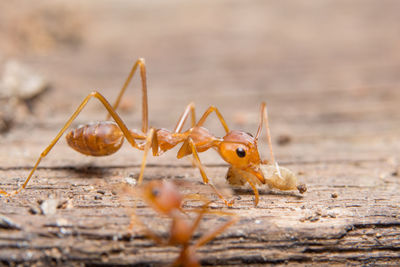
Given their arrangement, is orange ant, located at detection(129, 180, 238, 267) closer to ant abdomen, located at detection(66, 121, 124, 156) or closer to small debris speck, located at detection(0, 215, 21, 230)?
small debris speck, located at detection(0, 215, 21, 230)

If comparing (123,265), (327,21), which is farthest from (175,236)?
(327,21)

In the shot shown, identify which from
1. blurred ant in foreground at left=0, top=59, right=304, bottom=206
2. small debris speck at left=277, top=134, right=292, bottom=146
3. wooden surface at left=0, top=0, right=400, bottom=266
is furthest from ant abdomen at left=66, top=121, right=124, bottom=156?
small debris speck at left=277, top=134, right=292, bottom=146

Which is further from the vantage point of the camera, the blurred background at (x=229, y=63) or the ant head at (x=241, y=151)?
the blurred background at (x=229, y=63)

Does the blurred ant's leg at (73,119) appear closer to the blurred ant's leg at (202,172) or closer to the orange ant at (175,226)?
the blurred ant's leg at (202,172)

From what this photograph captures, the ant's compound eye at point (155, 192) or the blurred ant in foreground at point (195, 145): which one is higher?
the blurred ant in foreground at point (195, 145)

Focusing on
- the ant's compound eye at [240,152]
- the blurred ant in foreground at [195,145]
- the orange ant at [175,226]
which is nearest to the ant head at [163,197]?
the orange ant at [175,226]

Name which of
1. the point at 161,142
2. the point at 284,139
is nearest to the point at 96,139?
the point at 161,142

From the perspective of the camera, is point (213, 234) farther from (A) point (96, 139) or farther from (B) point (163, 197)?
(A) point (96, 139)
